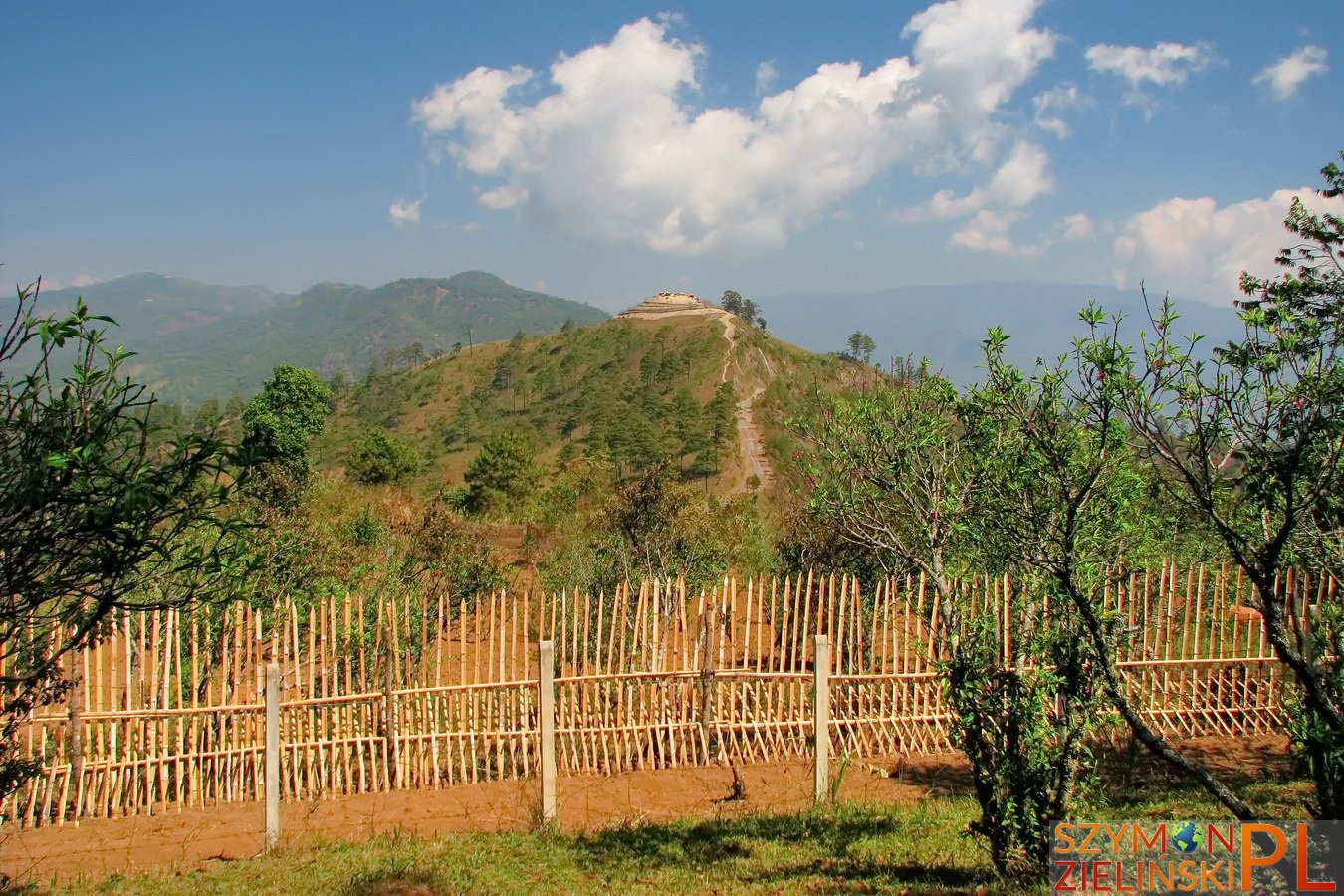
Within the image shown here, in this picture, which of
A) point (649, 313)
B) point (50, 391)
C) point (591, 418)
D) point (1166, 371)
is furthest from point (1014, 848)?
point (649, 313)

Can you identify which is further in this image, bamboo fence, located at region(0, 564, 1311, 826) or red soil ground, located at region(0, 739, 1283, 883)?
bamboo fence, located at region(0, 564, 1311, 826)

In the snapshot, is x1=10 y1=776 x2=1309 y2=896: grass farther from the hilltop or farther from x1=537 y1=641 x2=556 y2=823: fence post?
the hilltop

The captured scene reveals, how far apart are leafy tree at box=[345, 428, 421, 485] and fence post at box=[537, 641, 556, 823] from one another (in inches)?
1787

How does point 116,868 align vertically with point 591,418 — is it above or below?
below

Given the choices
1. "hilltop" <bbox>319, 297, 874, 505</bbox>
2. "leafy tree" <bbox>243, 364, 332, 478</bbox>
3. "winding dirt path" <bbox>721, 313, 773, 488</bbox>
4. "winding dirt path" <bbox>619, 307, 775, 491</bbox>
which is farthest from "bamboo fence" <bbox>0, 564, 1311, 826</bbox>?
"leafy tree" <bbox>243, 364, 332, 478</bbox>

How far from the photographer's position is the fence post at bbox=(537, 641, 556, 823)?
7.58 meters

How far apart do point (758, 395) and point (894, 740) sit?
2650 inches

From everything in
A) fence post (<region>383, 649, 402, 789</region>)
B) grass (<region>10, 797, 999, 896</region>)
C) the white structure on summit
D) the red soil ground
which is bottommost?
the red soil ground

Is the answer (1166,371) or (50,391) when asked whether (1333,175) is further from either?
(50,391)

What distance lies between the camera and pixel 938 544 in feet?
28.0

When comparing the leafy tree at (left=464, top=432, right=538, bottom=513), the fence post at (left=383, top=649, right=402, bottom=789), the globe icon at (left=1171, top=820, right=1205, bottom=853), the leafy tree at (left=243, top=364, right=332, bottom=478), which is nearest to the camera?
the globe icon at (left=1171, top=820, right=1205, bottom=853)

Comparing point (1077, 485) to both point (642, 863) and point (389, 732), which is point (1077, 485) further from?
point (389, 732)

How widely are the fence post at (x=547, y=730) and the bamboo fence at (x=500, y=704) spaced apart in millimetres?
527

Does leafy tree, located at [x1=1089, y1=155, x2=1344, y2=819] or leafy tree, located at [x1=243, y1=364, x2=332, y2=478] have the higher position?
leafy tree, located at [x1=243, y1=364, x2=332, y2=478]
